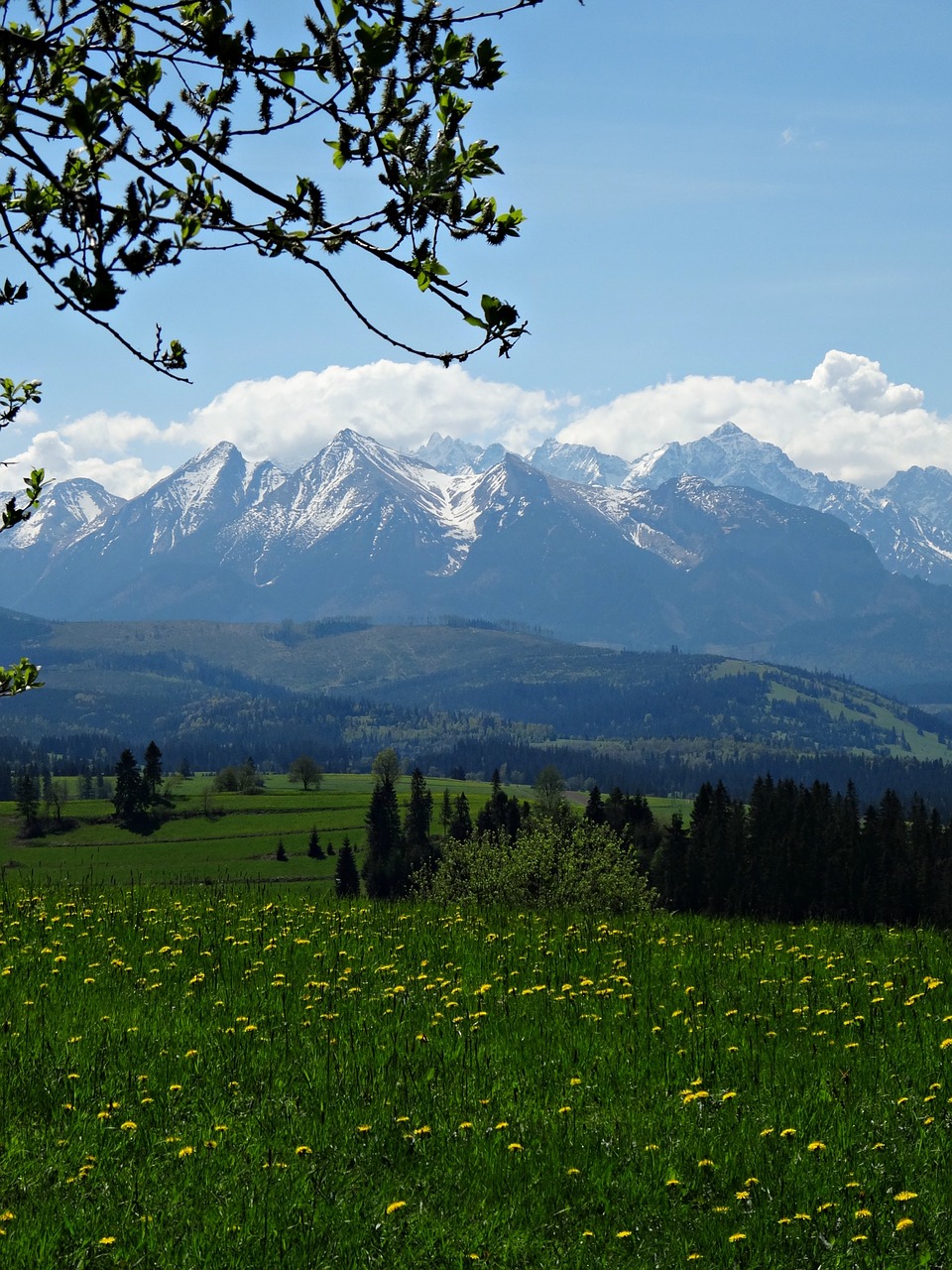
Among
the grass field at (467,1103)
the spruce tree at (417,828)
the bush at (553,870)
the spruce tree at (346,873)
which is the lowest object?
the spruce tree at (346,873)

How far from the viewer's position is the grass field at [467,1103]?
321 inches

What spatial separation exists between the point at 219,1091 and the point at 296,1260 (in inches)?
127

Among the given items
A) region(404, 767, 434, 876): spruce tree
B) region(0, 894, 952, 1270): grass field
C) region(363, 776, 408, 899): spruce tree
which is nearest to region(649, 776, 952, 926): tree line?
region(404, 767, 434, 876): spruce tree

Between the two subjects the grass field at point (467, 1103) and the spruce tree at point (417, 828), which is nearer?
the grass field at point (467, 1103)

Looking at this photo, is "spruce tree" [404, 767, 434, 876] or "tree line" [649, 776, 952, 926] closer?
"tree line" [649, 776, 952, 926]

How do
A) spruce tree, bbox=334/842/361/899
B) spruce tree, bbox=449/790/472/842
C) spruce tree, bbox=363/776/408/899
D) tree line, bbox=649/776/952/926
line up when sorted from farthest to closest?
spruce tree, bbox=363/776/408/899 → spruce tree, bbox=334/842/361/899 → spruce tree, bbox=449/790/472/842 → tree line, bbox=649/776/952/926

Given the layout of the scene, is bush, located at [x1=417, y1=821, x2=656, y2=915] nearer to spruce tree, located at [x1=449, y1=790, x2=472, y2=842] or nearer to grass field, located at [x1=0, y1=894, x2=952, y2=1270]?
grass field, located at [x1=0, y1=894, x2=952, y2=1270]

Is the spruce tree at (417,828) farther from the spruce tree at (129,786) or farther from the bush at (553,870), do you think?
the bush at (553,870)

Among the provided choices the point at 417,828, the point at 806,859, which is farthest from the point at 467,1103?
the point at 417,828

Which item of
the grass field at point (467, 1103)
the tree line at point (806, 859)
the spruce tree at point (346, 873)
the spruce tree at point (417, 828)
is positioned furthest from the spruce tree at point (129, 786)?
the grass field at point (467, 1103)

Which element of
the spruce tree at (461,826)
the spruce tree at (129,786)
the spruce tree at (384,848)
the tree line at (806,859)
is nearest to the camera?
the tree line at (806,859)

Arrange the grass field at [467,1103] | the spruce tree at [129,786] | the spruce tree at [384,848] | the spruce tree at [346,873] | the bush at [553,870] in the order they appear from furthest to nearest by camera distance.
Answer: the spruce tree at [129,786] → the spruce tree at [384,848] → the spruce tree at [346,873] → the bush at [553,870] → the grass field at [467,1103]

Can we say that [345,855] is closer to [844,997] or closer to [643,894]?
[643,894]

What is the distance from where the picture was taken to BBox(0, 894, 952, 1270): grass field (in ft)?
26.8
